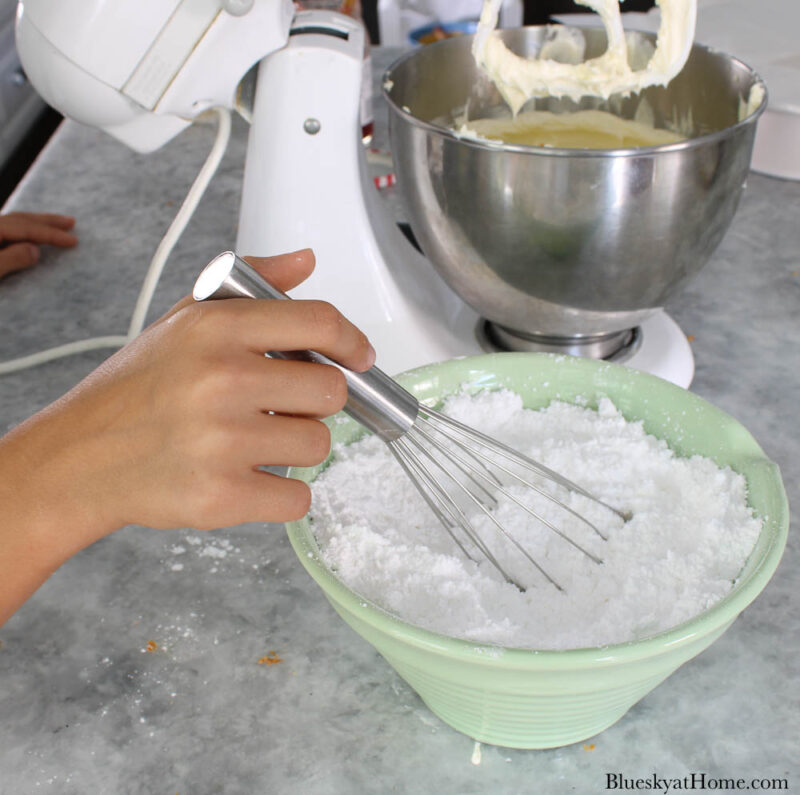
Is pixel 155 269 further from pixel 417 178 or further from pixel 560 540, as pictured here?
pixel 560 540

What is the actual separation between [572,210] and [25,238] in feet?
2.10

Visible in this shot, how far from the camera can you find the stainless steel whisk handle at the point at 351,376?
436 millimetres

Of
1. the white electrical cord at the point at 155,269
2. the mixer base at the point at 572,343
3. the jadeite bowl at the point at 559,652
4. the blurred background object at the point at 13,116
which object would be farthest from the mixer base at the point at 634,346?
the blurred background object at the point at 13,116

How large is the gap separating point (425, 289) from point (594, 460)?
0.29 meters

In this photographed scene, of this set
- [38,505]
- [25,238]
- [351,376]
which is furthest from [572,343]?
[25,238]

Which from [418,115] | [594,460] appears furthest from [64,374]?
[594,460]

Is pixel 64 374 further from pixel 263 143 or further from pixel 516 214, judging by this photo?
pixel 516 214

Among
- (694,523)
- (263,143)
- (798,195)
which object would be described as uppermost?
(263,143)

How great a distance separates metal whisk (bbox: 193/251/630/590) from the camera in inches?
17.3

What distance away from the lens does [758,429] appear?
70 centimetres
